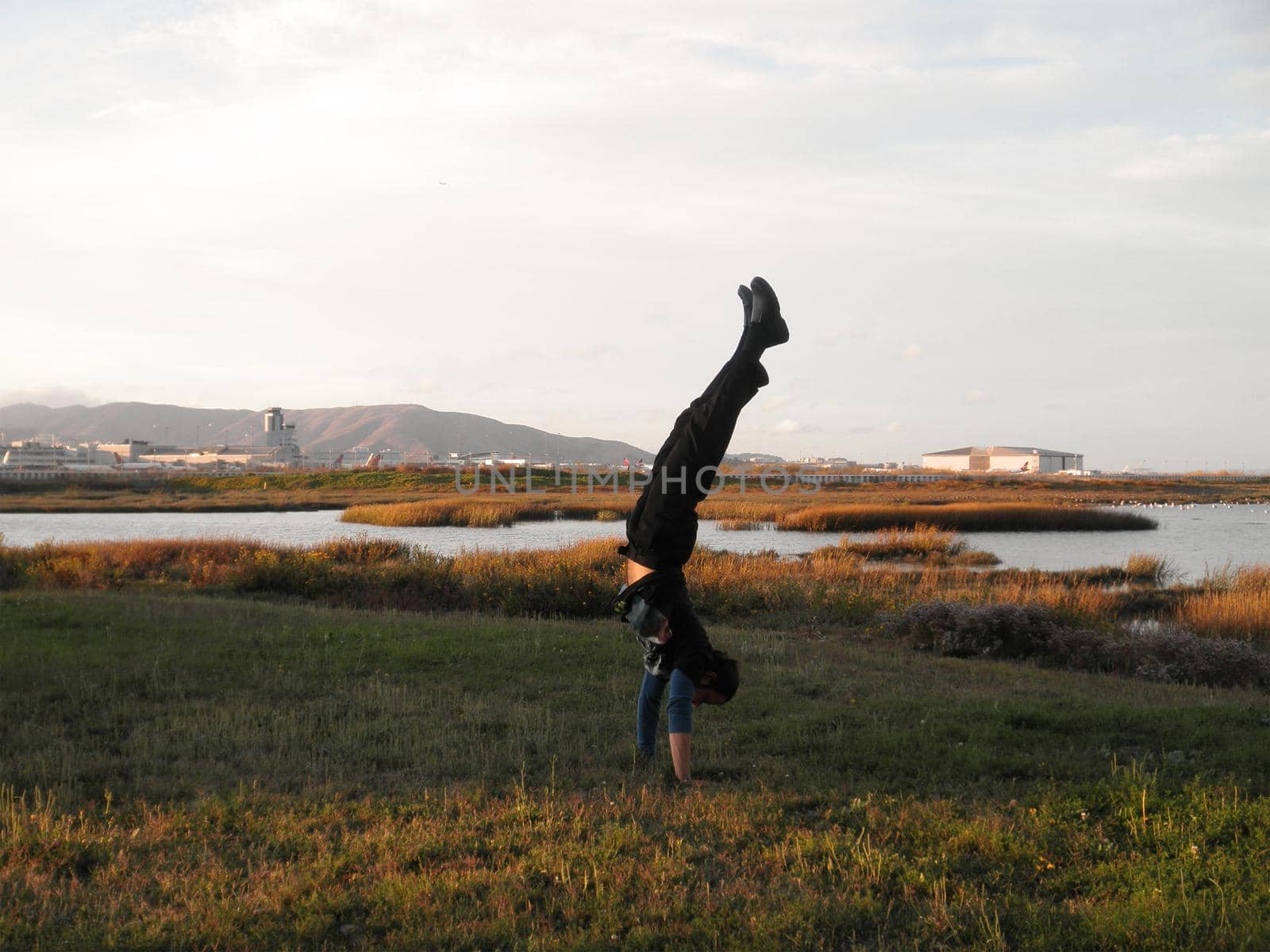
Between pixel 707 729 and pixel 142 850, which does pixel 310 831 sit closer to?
pixel 142 850

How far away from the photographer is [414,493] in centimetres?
7319

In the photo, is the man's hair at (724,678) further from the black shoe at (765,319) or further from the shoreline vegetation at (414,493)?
the shoreline vegetation at (414,493)

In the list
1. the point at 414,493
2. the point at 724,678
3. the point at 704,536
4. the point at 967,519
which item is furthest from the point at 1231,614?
the point at 414,493

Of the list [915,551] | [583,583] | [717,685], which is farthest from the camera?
[915,551]

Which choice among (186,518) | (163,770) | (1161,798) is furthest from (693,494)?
(186,518)

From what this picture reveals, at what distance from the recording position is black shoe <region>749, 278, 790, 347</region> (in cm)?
558

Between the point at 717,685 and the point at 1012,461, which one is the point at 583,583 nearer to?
the point at 717,685

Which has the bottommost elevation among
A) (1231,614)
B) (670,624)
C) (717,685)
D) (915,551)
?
(915,551)

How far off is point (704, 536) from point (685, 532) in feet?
112

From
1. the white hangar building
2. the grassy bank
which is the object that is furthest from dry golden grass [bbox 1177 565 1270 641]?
the white hangar building

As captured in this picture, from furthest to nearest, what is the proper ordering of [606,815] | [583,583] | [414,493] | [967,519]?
[414,493], [967,519], [583,583], [606,815]

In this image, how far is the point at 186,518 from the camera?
49.0 metres

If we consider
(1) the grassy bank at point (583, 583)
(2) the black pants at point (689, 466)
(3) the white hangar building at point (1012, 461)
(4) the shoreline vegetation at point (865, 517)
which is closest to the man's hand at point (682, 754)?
(2) the black pants at point (689, 466)

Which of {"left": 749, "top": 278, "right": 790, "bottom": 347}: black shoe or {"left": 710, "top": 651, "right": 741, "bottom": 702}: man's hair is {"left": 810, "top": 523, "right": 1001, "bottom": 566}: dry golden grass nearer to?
{"left": 710, "top": 651, "right": 741, "bottom": 702}: man's hair
